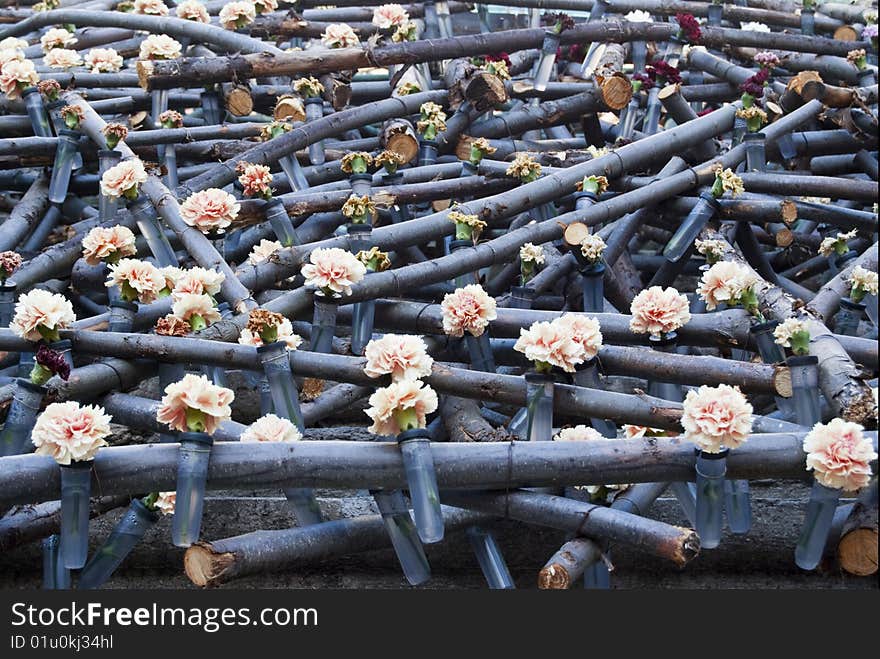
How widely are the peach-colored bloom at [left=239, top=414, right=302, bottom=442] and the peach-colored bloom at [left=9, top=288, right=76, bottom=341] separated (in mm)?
776

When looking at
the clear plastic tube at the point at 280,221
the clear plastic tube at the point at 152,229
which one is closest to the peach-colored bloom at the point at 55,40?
the clear plastic tube at the point at 152,229

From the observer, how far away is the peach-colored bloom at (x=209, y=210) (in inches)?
180

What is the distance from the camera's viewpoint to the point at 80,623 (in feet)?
10.8

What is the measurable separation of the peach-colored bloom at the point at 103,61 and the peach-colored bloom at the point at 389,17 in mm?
1387

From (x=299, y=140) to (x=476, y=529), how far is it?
229 cm

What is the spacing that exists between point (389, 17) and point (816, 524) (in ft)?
13.9

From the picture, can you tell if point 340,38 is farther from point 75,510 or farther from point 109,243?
point 75,510

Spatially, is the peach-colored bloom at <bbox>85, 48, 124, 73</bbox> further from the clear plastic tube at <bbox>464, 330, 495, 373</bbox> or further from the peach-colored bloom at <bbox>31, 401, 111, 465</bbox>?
the peach-colored bloom at <bbox>31, 401, 111, 465</bbox>

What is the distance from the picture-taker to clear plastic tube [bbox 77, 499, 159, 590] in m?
3.68

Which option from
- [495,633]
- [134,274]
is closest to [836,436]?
[495,633]

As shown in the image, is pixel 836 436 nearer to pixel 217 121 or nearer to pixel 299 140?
pixel 299 140

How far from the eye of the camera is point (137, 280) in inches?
162

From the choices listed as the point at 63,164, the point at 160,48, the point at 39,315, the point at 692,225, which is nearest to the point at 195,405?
the point at 39,315

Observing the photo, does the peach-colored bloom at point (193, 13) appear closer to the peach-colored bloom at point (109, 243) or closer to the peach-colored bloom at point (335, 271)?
the peach-colored bloom at point (109, 243)
